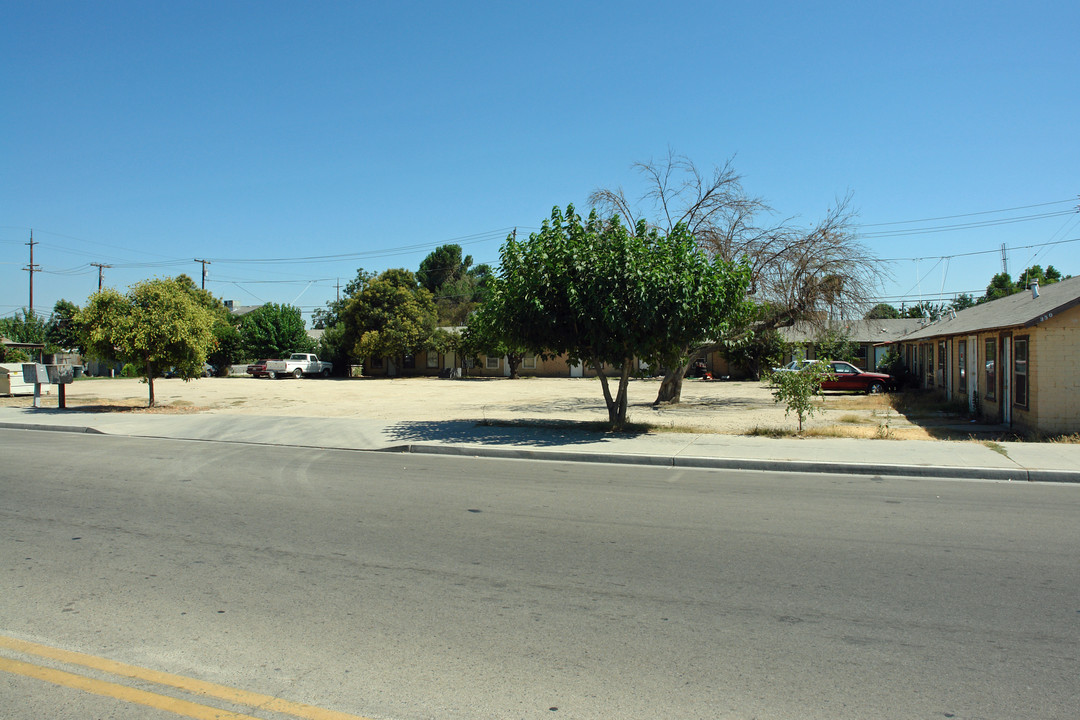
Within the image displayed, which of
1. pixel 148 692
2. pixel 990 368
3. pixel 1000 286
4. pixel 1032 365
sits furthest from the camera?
pixel 1000 286

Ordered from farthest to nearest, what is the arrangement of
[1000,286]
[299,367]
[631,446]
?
[1000,286], [299,367], [631,446]

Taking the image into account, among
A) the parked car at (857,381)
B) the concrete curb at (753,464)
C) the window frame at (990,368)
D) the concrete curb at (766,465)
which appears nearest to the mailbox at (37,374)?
the concrete curb at (753,464)

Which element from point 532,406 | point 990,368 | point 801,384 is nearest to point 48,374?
point 532,406

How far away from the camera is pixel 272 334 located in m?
54.8

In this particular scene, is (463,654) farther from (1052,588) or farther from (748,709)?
(1052,588)

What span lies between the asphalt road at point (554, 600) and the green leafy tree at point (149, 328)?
13.9m

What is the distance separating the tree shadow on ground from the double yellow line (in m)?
9.69

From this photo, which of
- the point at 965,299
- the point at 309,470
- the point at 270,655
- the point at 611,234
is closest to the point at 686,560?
the point at 270,655

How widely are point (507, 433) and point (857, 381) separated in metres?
21.1

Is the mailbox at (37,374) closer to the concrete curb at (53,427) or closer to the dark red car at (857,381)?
the concrete curb at (53,427)

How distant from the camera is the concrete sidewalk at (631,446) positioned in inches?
425

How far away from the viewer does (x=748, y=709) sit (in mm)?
3545

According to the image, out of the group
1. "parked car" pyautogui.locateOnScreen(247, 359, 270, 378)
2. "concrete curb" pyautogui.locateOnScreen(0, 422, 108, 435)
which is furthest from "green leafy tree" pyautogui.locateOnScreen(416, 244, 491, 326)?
"concrete curb" pyautogui.locateOnScreen(0, 422, 108, 435)

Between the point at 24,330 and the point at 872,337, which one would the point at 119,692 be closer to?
the point at 872,337
